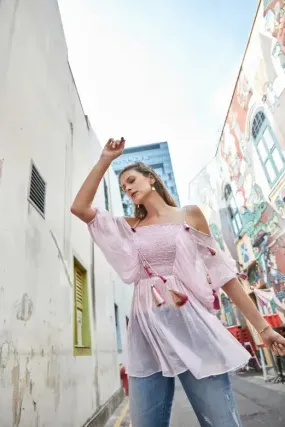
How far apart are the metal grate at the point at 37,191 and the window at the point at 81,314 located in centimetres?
167

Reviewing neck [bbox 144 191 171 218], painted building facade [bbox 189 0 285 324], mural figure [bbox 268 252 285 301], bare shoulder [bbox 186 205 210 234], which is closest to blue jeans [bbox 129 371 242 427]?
bare shoulder [bbox 186 205 210 234]

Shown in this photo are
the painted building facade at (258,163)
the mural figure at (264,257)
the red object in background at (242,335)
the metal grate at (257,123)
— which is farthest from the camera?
the red object in background at (242,335)

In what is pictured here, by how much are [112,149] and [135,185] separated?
0.23m

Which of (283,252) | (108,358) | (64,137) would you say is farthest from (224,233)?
(64,137)

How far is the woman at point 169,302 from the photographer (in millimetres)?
1073

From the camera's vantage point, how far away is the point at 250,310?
129 centimetres

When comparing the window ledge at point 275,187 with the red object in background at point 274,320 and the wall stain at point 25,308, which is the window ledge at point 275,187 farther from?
the wall stain at point 25,308

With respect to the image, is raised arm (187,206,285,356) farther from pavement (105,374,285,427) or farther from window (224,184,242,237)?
window (224,184,242,237)

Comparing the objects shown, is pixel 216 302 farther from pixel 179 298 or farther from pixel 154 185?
pixel 154 185

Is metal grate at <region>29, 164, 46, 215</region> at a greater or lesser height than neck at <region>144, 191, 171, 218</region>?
greater

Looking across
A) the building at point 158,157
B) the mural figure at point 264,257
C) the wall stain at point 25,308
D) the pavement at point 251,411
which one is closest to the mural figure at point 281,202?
the mural figure at point 264,257

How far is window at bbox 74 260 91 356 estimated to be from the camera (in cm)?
451

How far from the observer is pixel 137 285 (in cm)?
130

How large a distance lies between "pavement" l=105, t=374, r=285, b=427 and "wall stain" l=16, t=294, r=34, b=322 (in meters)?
2.91
